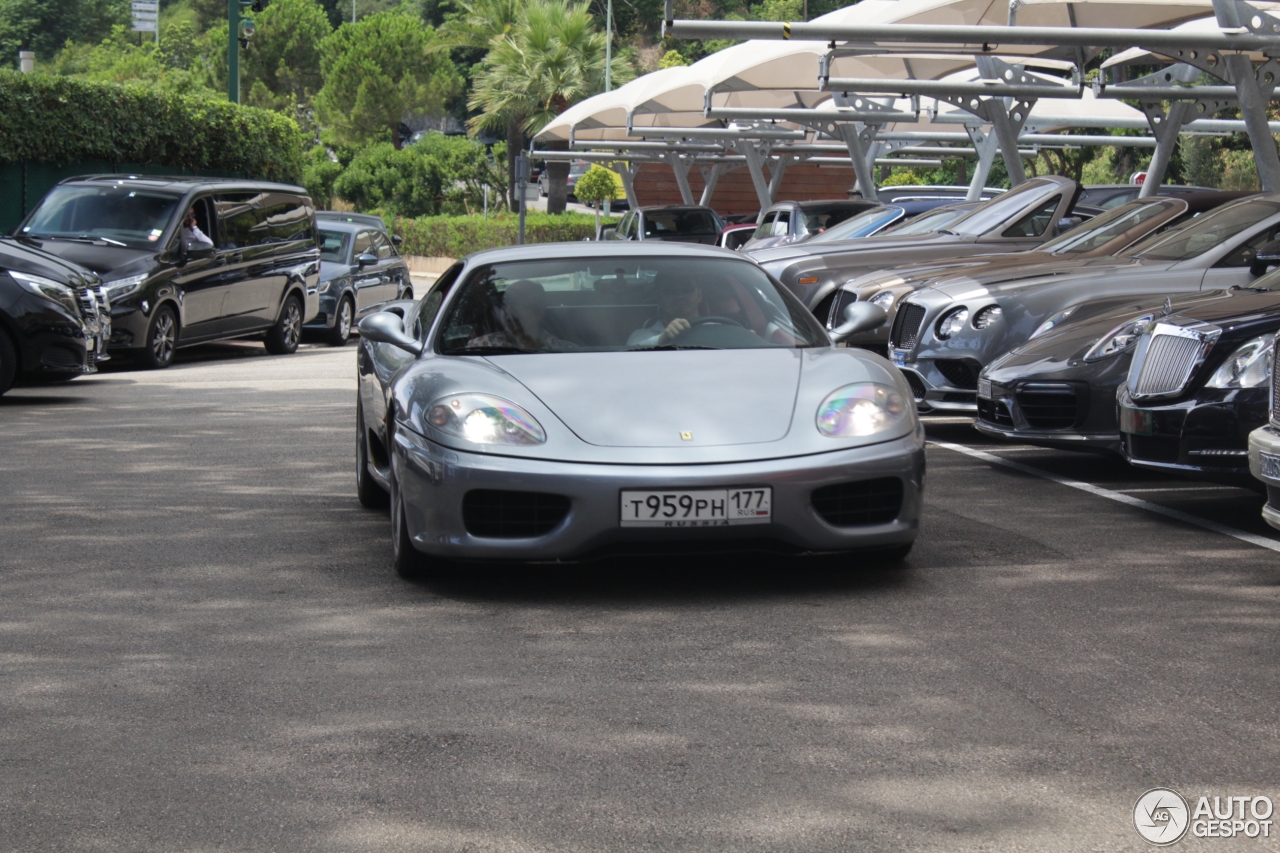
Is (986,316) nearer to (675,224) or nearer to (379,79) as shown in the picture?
(675,224)

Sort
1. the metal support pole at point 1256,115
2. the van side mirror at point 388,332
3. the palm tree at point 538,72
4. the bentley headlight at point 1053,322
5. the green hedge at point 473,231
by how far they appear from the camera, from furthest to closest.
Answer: the palm tree at point 538,72, the green hedge at point 473,231, the metal support pole at point 1256,115, the bentley headlight at point 1053,322, the van side mirror at point 388,332

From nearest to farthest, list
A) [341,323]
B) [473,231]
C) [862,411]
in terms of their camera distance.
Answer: [862,411], [341,323], [473,231]

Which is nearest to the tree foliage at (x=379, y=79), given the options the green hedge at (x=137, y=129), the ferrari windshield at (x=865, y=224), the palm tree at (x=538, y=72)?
the palm tree at (x=538, y=72)

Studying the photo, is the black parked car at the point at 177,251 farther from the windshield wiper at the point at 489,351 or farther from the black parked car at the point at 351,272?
the windshield wiper at the point at 489,351

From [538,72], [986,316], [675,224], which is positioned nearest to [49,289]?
[986,316]

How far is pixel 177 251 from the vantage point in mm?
17000

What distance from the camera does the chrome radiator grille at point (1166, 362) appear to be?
23.6ft

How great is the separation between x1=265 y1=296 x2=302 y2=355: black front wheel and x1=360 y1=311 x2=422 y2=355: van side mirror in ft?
42.2

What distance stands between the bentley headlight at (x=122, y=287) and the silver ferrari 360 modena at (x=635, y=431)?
32.7ft

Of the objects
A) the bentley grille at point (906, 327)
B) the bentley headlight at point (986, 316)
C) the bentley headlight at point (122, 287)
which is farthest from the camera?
the bentley headlight at point (122, 287)

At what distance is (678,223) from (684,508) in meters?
22.7

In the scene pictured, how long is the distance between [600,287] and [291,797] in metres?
3.58

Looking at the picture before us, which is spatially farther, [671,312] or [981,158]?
[981,158]

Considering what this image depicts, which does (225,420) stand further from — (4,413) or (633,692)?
(633,692)
